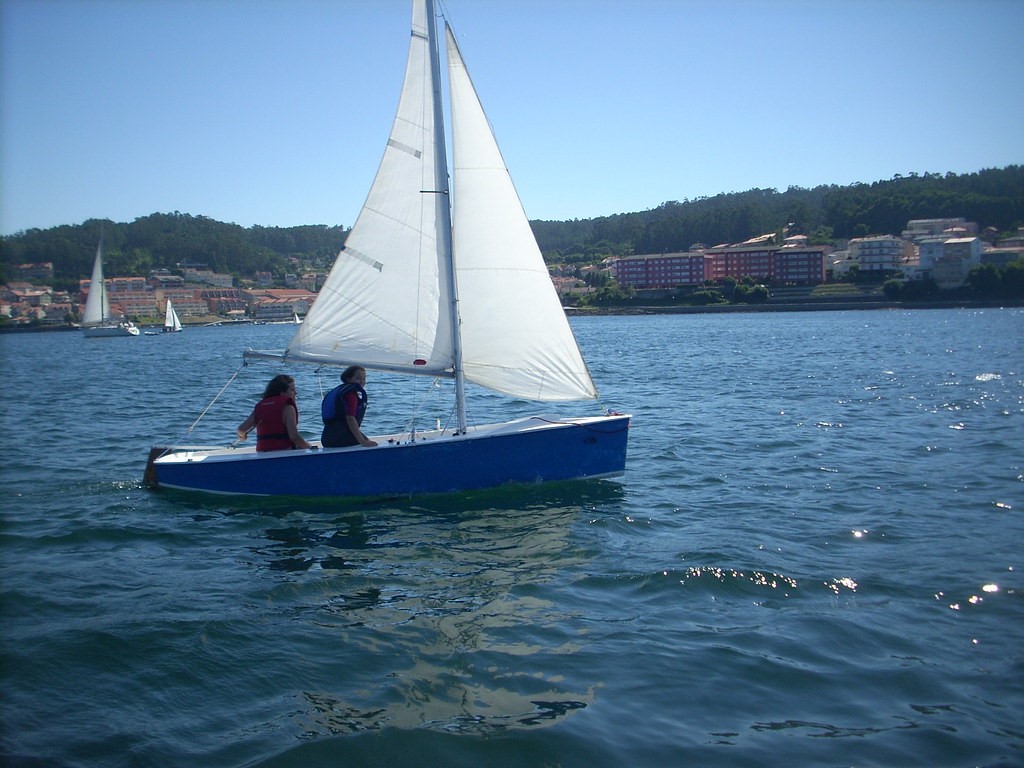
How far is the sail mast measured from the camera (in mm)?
10625

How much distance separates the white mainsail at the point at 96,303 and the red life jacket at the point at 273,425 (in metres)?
67.8

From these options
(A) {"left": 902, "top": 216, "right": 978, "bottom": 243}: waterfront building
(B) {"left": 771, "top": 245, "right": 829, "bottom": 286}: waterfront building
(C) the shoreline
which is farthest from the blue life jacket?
(A) {"left": 902, "top": 216, "right": 978, "bottom": 243}: waterfront building

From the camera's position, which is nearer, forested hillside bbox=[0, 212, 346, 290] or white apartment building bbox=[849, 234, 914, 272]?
forested hillside bbox=[0, 212, 346, 290]

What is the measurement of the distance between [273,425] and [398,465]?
1.68 m

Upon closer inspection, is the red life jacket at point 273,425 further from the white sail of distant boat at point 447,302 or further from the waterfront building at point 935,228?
the waterfront building at point 935,228

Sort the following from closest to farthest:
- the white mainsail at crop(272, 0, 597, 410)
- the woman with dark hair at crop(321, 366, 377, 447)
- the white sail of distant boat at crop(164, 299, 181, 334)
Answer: the woman with dark hair at crop(321, 366, 377, 447), the white mainsail at crop(272, 0, 597, 410), the white sail of distant boat at crop(164, 299, 181, 334)

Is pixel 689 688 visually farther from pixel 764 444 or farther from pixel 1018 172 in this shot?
pixel 1018 172

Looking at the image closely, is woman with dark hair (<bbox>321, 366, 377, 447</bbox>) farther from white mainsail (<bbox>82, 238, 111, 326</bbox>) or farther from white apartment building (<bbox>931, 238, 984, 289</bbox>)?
white apartment building (<bbox>931, 238, 984, 289</bbox>)

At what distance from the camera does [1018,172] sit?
450 feet

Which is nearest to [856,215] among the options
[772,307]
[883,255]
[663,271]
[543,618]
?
[883,255]

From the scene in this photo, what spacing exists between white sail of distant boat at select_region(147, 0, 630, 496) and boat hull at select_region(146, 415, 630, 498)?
0.02 m

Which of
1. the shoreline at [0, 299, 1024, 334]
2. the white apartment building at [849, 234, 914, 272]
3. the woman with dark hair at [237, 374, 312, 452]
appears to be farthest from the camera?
the white apartment building at [849, 234, 914, 272]

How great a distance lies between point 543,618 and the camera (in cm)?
702

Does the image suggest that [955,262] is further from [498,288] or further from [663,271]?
[498,288]
